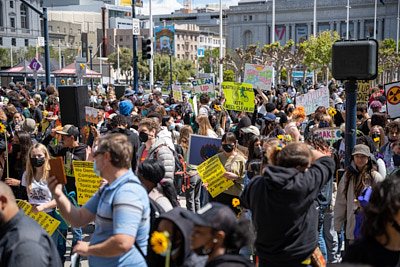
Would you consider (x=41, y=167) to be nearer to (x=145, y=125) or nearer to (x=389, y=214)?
(x=145, y=125)

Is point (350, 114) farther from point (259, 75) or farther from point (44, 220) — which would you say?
point (259, 75)

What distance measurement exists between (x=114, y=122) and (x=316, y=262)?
384cm

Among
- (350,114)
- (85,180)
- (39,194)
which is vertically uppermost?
(350,114)

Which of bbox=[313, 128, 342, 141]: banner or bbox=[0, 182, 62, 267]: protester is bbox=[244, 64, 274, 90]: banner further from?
bbox=[0, 182, 62, 267]: protester

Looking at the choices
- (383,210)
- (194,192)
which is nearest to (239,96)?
(194,192)

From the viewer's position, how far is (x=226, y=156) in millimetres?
6594

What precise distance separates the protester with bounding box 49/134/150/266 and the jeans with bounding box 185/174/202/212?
4294 millimetres

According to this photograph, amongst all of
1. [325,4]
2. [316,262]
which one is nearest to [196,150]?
[316,262]

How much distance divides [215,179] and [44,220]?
2.01 metres

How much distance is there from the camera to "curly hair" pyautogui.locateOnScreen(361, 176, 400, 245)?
284 centimetres

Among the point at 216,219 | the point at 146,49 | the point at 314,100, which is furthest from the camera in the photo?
the point at 146,49

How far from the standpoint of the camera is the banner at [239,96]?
11.8m

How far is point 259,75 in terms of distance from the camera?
15.9 meters

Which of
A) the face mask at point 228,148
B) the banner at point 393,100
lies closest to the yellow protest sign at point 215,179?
the face mask at point 228,148
